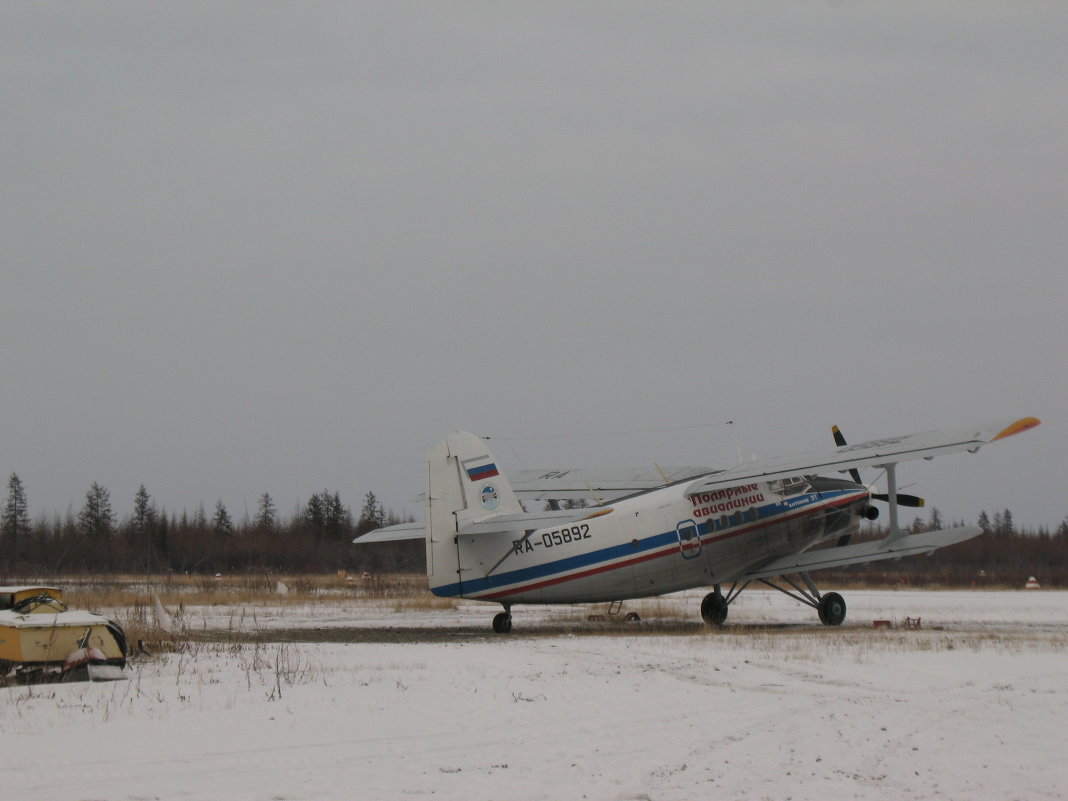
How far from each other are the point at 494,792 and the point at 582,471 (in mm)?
17833

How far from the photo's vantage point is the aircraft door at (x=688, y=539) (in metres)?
20.5

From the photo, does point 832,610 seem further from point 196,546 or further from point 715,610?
point 196,546

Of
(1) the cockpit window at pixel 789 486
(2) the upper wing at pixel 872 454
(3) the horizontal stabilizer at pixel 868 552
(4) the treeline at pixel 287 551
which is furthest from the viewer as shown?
(4) the treeline at pixel 287 551

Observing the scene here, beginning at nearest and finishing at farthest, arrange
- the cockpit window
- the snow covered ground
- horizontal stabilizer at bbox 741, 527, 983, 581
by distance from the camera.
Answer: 1. the snow covered ground
2. horizontal stabilizer at bbox 741, 527, 983, 581
3. the cockpit window

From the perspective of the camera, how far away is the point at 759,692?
450 inches

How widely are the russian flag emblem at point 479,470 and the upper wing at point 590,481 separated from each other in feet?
11.2

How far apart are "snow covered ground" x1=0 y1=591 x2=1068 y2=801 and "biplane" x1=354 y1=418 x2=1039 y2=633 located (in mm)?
2446

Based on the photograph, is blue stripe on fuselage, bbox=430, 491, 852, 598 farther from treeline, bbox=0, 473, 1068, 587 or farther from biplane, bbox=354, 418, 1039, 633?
treeline, bbox=0, 473, 1068, 587

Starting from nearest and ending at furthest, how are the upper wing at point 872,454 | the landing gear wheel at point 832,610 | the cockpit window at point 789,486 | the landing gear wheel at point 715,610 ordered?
1. the upper wing at point 872,454
2. the landing gear wheel at point 832,610
3. the landing gear wheel at point 715,610
4. the cockpit window at point 789,486

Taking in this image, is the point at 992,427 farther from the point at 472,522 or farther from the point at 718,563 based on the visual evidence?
the point at 472,522

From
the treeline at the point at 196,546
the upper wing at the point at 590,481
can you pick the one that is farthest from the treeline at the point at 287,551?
the upper wing at the point at 590,481

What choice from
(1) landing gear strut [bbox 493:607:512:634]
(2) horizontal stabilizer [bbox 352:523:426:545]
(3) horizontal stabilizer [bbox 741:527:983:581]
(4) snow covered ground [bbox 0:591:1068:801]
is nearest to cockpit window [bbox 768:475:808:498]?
(3) horizontal stabilizer [bbox 741:527:983:581]

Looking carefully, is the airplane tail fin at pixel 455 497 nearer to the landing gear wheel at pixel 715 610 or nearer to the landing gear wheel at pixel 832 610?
the landing gear wheel at pixel 715 610

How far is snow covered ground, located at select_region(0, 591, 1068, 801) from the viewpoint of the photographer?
7297 millimetres
